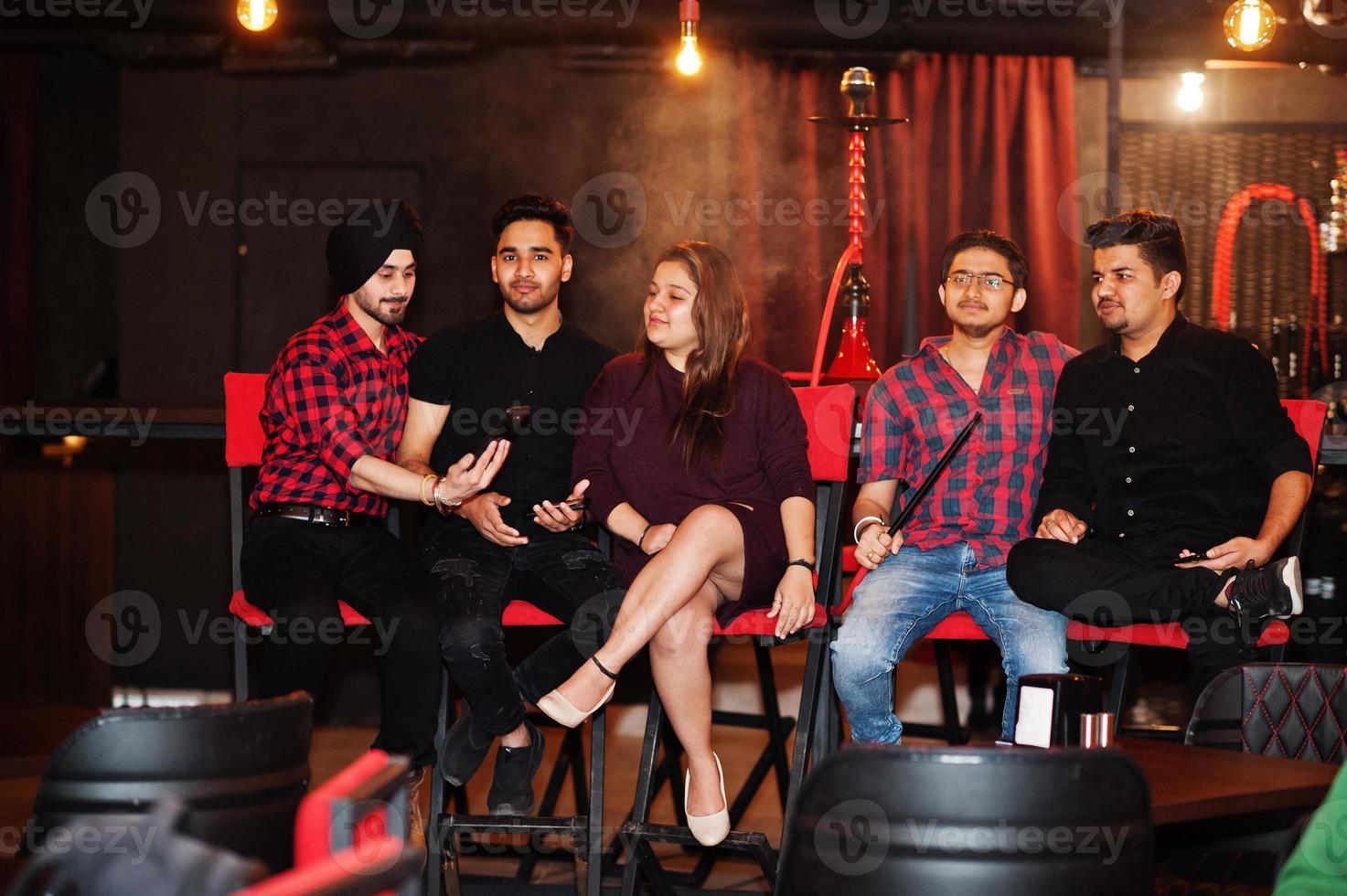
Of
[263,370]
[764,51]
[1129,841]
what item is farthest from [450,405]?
[764,51]

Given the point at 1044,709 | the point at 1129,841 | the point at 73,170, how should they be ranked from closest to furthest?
the point at 1129,841
the point at 1044,709
the point at 73,170

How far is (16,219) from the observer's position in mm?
6031

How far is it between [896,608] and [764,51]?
366 cm

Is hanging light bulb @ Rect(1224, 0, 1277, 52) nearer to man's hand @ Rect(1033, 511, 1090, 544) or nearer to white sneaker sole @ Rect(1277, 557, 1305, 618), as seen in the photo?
man's hand @ Rect(1033, 511, 1090, 544)

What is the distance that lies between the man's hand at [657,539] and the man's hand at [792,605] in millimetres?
251

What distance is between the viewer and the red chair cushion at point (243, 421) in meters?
3.00

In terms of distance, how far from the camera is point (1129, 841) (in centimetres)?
126

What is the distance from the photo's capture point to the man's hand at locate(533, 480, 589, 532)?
2.85 meters

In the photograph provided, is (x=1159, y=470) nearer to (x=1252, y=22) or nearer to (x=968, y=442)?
(x=968, y=442)

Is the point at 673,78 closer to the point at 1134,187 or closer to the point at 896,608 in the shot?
the point at 1134,187

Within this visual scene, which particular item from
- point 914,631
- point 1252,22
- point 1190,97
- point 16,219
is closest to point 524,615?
point 914,631

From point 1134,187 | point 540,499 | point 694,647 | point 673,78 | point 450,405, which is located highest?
point 673,78

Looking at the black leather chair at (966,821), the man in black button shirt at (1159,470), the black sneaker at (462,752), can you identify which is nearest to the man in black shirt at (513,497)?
the black sneaker at (462,752)

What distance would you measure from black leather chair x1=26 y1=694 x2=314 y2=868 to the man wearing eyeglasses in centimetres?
162
